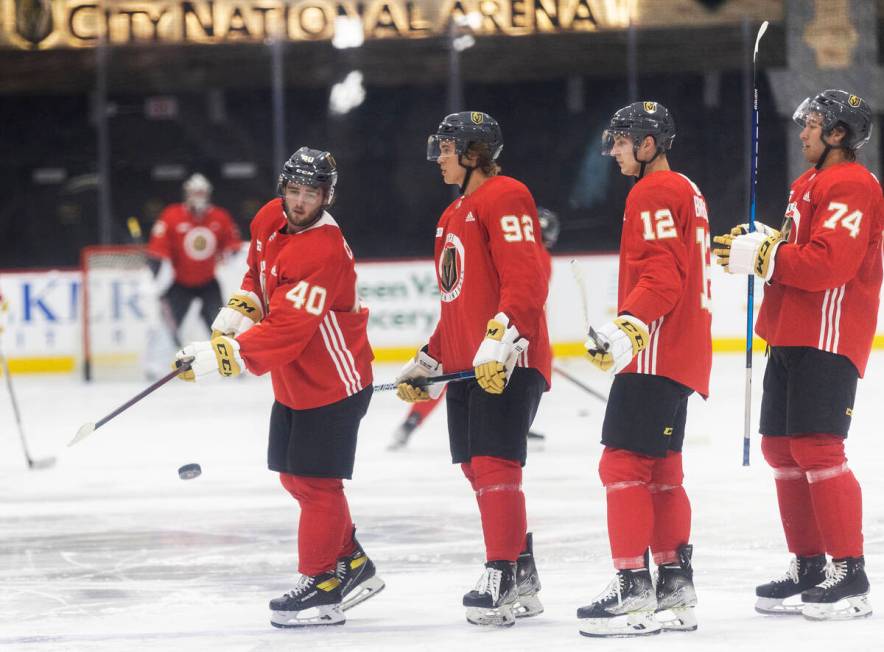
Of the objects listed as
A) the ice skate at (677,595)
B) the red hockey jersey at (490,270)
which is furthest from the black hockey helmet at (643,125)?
the ice skate at (677,595)

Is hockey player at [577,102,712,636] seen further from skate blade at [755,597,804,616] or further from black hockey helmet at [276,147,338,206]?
black hockey helmet at [276,147,338,206]

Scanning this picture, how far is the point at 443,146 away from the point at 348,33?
12.1 metres

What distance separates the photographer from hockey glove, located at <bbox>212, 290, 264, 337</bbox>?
3869mm

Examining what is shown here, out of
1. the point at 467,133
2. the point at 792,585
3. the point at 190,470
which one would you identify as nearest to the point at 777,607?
the point at 792,585

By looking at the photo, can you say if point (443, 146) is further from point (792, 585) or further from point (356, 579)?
point (792, 585)

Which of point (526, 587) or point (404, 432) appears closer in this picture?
point (526, 587)

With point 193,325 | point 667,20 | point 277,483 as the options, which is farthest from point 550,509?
point 667,20

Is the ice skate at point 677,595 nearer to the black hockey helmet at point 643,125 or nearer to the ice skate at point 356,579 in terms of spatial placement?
the ice skate at point 356,579

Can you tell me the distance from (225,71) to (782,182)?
555cm

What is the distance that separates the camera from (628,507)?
136 inches

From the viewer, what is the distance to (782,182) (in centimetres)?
1424

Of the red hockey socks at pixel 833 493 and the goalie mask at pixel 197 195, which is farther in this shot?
the goalie mask at pixel 197 195

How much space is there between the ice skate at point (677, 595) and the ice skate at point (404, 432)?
326 centimetres

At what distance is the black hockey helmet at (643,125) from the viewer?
355 cm
